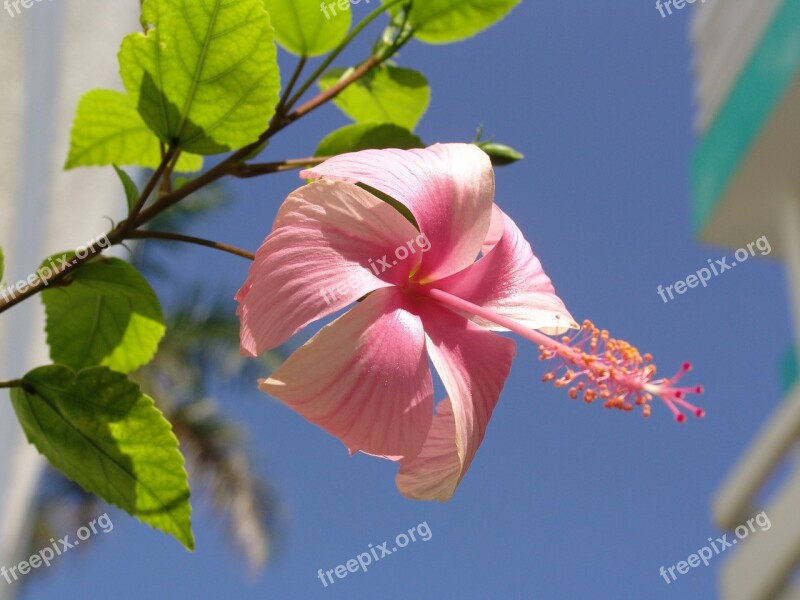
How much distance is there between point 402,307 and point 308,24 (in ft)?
0.72

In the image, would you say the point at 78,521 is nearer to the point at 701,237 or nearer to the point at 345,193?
the point at 701,237

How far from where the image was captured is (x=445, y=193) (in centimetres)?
41

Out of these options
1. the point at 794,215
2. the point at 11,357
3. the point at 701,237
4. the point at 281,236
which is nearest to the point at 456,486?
the point at 281,236

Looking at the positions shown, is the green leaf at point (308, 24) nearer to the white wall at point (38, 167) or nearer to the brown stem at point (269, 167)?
the brown stem at point (269, 167)

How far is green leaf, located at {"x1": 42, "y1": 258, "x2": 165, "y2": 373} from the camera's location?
510 millimetres

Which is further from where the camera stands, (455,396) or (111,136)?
(111,136)

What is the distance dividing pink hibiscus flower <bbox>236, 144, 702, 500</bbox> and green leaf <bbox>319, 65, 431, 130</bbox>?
19cm

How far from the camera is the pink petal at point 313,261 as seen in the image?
364 mm

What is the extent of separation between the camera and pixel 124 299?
50cm

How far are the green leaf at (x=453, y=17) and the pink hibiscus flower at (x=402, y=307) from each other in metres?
0.18

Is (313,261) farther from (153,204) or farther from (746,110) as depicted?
(746,110)

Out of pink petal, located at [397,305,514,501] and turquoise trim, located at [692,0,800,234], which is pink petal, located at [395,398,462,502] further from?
turquoise trim, located at [692,0,800,234]
